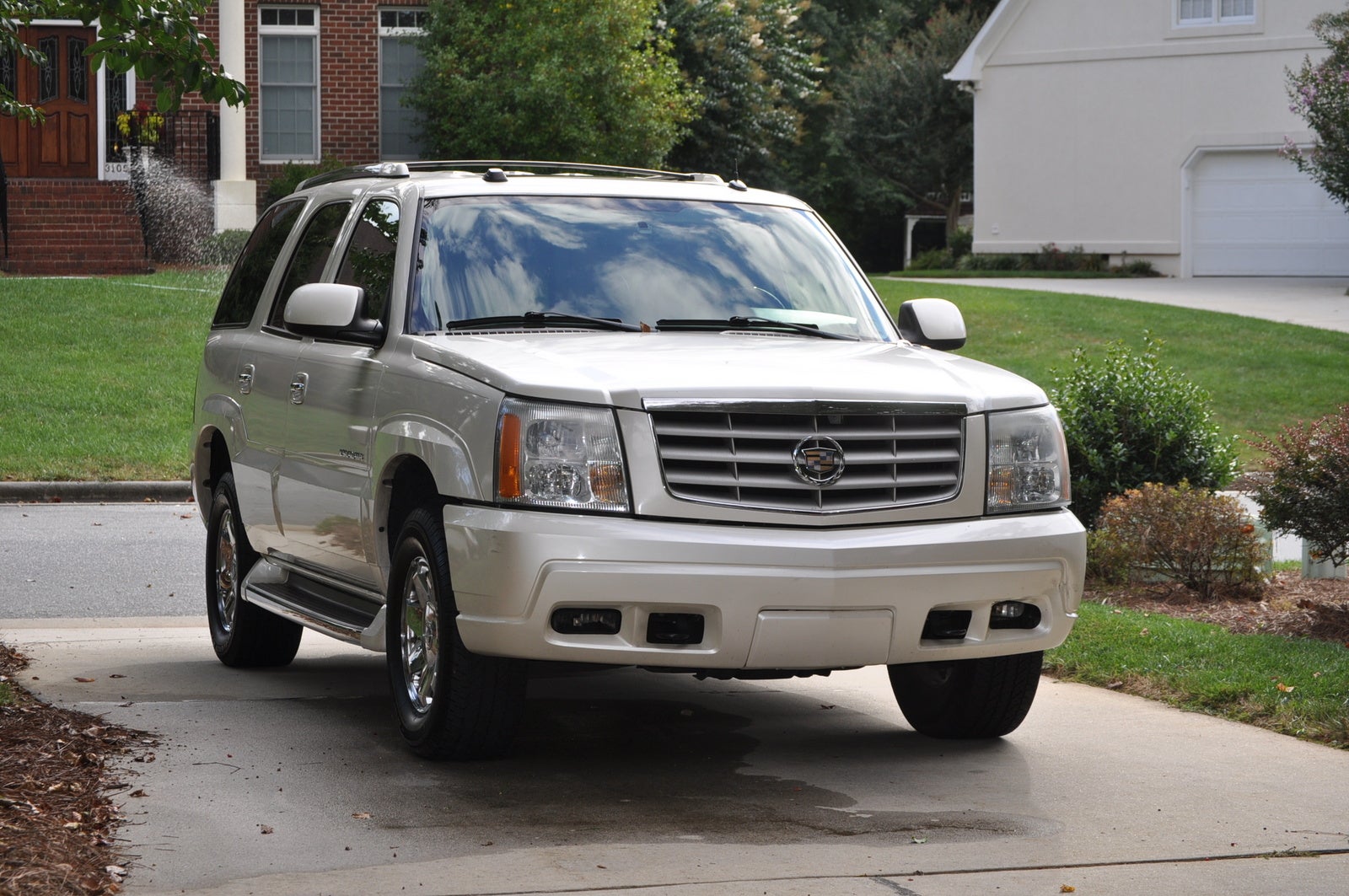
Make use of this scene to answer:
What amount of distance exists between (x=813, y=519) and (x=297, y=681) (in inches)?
128

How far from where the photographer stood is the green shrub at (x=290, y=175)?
2873 centimetres

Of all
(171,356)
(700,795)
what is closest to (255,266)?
(700,795)

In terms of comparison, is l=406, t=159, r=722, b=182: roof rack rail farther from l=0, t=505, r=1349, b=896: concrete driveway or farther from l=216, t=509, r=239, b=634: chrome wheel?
l=0, t=505, r=1349, b=896: concrete driveway

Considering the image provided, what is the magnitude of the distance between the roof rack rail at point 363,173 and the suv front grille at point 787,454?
217 centimetres

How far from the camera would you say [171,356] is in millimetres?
20203

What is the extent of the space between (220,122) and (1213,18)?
61.9 feet

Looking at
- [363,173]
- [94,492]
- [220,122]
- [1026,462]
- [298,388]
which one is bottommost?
[94,492]

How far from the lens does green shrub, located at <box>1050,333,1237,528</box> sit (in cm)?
1130

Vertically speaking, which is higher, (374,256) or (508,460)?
(374,256)

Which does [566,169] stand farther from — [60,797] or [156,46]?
[60,797]

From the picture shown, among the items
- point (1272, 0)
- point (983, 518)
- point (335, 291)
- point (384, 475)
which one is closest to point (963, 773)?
point (983, 518)

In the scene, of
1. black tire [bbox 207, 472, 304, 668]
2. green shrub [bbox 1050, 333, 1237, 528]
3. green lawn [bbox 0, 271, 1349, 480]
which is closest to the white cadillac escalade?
black tire [bbox 207, 472, 304, 668]

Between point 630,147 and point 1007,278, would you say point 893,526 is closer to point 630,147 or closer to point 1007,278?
point 630,147

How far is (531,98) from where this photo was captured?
28.2 m
